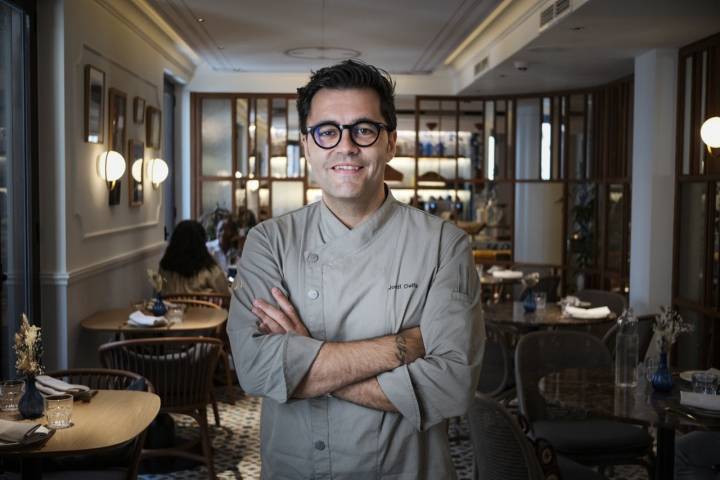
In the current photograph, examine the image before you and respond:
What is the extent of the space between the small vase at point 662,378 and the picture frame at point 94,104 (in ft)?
13.6

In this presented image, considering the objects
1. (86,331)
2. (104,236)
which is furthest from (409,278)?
(104,236)

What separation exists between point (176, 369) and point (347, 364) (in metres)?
3.34

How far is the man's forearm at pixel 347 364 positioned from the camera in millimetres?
1961

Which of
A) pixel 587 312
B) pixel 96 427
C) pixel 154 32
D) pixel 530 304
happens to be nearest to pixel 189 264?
pixel 154 32

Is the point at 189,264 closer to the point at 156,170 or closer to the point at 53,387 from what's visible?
the point at 156,170

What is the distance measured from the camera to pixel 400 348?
78.5 inches

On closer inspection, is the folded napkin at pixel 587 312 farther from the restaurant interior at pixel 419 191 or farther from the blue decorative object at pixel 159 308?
the blue decorative object at pixel 159 308

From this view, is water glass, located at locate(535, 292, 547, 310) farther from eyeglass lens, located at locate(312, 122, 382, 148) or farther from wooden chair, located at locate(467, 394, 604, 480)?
eyeglass lens, located at locate(312, 122, 382, 148)

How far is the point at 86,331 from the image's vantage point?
6086 mm

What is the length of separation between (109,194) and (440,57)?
4702 mm

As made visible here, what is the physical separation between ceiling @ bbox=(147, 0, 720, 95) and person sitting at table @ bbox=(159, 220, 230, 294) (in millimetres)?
1920

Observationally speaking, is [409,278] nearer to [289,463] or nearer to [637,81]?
[289,463]

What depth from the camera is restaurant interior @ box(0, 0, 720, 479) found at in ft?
13.6

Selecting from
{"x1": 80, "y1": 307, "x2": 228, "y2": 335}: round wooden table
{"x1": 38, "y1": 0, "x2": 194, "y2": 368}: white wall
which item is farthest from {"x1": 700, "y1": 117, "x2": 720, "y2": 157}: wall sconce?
{"x1": 38, "y1": 0, "x2": 194, "y2": 368}: white wall
